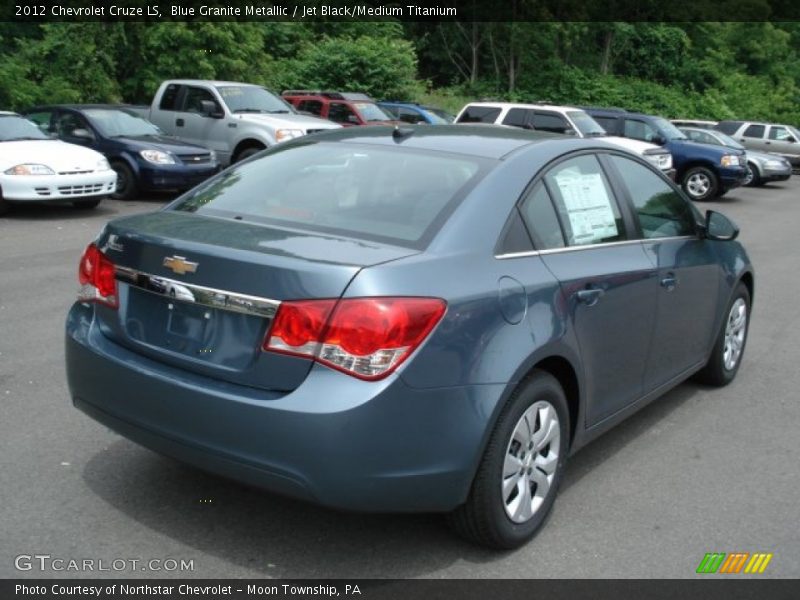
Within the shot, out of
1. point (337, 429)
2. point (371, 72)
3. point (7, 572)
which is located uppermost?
point (337, 429)

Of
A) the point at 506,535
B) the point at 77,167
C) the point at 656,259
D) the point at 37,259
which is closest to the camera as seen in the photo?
the point at 506,535

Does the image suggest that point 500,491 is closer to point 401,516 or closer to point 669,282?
point 401,516

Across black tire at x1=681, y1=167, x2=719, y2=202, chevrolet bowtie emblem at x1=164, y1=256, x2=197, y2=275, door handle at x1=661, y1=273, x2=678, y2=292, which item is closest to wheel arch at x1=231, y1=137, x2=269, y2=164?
black tire at x1=681, y1=167, x2=719, y2=202

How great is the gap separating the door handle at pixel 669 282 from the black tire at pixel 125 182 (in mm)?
11377

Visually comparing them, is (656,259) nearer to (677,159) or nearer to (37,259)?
(37,259)

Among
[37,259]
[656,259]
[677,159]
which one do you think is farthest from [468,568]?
[677,159]

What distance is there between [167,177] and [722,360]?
1059 cm

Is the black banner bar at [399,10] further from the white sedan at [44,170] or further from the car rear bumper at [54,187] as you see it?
the car rear bumper at [54,187]

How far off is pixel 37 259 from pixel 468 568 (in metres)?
7.47

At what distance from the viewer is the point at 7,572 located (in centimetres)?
334

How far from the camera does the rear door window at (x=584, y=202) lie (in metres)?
4.16

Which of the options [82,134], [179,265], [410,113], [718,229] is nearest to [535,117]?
[410,113]

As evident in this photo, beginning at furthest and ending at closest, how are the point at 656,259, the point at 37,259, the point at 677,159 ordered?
the point at 677,159, the point at 37,259, the point at 656,259

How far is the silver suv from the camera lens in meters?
30.8
